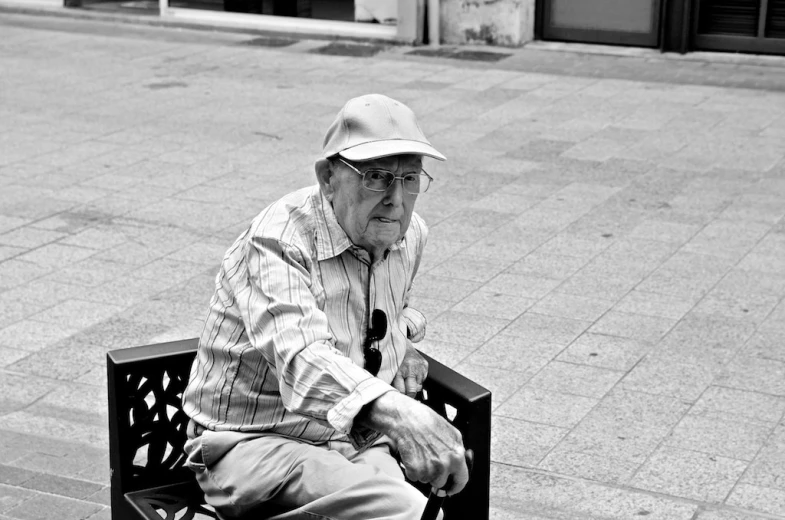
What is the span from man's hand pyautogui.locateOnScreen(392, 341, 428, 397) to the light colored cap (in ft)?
2.04

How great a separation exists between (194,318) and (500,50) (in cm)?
804

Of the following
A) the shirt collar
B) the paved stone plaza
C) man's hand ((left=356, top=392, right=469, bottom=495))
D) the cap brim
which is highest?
the cap brim

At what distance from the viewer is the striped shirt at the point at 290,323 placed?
2.73 m

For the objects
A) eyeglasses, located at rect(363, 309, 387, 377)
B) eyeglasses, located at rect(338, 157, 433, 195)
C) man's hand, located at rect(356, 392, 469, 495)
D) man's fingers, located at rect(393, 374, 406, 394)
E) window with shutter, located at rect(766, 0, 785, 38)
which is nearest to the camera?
man's hand, located at rect(356, 392, 469, 495)

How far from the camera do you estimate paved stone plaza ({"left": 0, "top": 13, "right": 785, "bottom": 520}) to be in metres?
4.47

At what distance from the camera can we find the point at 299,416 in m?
2.94

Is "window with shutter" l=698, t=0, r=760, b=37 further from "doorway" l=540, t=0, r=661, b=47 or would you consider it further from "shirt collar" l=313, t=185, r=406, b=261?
"shirt collar" l=313, t=185, r=406, b=261

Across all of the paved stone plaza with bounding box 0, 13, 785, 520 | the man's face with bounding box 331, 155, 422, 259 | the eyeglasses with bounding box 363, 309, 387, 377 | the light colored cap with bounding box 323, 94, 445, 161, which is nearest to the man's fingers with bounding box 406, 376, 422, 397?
the eyeglasses with bounding box 363, 309, 387, 377

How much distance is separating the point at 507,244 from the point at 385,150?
13.9ft

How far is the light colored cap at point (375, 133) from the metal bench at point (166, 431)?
68 centimetres

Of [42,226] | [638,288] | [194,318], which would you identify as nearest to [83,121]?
[42,226]

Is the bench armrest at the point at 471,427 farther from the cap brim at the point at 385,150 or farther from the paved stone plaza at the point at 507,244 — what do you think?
the paved stone plaza at the point at 507,244

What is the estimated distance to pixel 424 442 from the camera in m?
2.53

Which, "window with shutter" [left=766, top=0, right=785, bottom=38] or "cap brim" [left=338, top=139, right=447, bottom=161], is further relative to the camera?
"window with shutter" [left=766, top=0, right=785, bottom=38]
